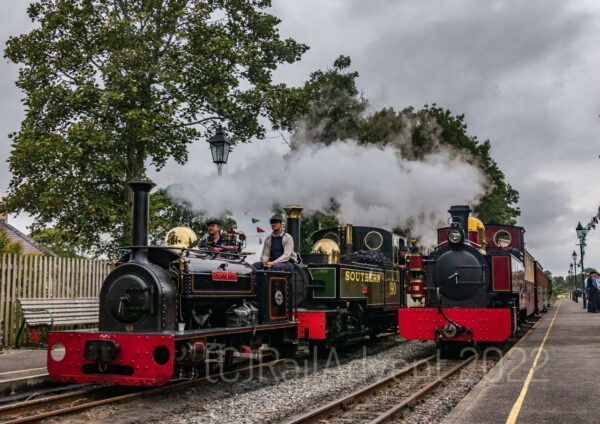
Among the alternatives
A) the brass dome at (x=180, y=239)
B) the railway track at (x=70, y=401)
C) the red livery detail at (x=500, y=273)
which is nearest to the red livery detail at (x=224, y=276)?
the brass dome at (x=180, y=239)

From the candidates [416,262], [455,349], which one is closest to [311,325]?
[416,262]

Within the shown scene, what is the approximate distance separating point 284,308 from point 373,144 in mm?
19240

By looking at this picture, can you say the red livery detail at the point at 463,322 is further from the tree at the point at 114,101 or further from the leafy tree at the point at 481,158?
the leafy tree at the point at 481,158

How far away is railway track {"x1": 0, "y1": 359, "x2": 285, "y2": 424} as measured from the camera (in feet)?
20.7

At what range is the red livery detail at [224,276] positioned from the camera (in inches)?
314

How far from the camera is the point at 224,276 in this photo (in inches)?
322

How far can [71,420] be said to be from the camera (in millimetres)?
6270

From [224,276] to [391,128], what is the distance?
21487 mm

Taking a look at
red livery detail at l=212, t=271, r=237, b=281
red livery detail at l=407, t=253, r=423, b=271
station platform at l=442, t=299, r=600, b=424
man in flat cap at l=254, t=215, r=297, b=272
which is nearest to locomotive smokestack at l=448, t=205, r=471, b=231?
red livery detail at l=407, t=253, r=423, b=271

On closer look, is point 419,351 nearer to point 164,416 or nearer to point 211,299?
point 211,299

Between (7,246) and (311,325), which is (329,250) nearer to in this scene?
(311,325)

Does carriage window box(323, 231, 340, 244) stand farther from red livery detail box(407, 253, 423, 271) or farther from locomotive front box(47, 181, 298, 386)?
locomotive front box(47, 181, 298, 386)

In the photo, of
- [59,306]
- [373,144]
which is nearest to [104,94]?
[59,306]

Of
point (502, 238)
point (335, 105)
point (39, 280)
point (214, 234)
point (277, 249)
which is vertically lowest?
point (39, 280)
